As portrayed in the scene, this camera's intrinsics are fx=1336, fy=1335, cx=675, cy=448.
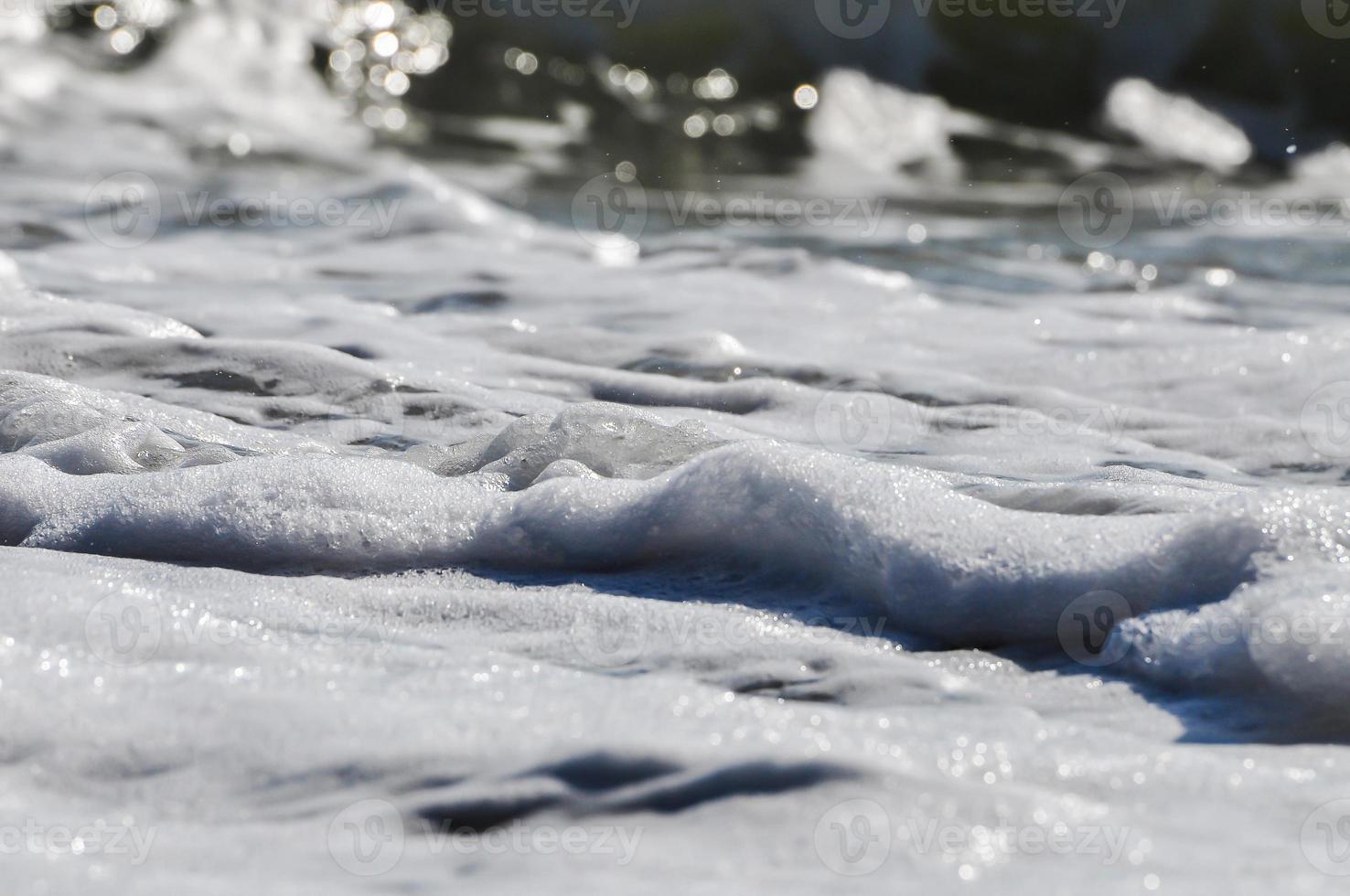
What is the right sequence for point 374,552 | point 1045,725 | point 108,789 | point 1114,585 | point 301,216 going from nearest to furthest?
point 108,789 → point 1045,725 → point 1114,585 → point 374,552 → point 301,216

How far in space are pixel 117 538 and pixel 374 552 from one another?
1.30ft

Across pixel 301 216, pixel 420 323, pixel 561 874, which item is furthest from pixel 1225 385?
pixel 301 216

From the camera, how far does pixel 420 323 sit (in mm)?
3797

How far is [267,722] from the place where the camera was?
137 centimetres

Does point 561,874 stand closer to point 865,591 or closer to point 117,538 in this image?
point 865,591

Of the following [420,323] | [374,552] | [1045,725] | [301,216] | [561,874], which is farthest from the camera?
[301,216]

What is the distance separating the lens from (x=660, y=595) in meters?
1.83

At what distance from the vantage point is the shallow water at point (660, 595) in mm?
1219

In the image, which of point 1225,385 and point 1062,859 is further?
point 1225,385

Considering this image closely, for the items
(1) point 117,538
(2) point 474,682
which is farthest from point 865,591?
(1) point 117,538

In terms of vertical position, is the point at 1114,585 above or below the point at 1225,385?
below

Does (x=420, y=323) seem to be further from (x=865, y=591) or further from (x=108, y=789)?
(x=108, y=789)

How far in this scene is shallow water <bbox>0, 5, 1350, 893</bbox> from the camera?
4.00ft

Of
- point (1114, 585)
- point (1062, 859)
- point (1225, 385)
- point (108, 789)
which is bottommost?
point (108, 789)
